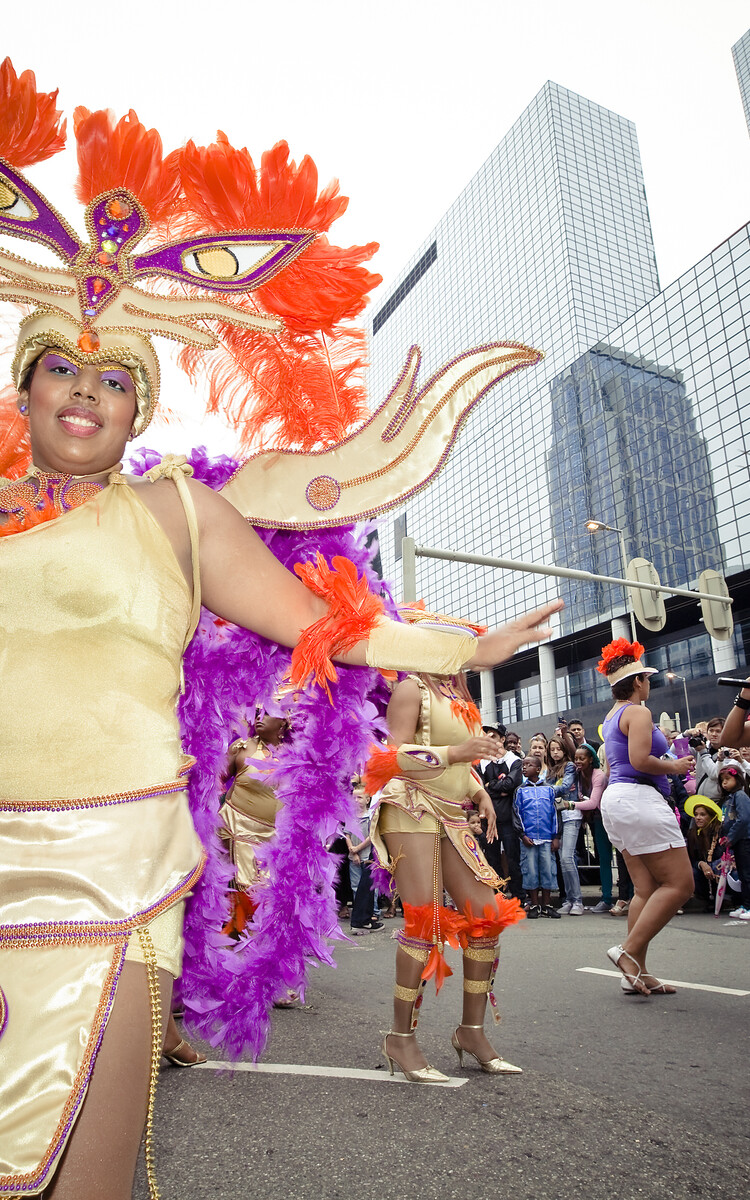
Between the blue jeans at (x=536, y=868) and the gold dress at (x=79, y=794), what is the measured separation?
8.03 meters

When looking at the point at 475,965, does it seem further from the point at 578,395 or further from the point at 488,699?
the point at 578,395

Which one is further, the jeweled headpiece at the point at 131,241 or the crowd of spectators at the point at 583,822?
the crowd of spectators at the point at 583,822

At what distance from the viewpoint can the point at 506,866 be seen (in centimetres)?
901

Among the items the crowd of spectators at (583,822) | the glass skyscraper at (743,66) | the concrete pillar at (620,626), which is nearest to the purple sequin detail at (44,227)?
the crowd of spectators at (583,822)

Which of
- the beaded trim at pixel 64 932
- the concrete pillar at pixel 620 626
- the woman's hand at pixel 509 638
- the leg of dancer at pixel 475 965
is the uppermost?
the concrete pillar at pixel 620 626

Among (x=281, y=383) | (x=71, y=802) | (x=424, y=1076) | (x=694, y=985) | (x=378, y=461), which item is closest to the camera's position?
(x=71, y=802)

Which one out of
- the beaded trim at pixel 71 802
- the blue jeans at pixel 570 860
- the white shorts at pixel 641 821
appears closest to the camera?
the beaded trim at pixel 71 802

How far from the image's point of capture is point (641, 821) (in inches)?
185

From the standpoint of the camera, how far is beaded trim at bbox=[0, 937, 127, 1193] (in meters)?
0.99

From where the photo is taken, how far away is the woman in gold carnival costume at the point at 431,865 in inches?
132

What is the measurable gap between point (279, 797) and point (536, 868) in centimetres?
731

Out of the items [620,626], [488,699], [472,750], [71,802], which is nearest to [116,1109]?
[71,802]

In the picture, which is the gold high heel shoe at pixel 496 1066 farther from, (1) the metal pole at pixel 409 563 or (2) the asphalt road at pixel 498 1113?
(1) the metal pole at pixel 409 563

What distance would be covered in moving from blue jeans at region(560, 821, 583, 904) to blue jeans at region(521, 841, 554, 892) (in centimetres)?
24
